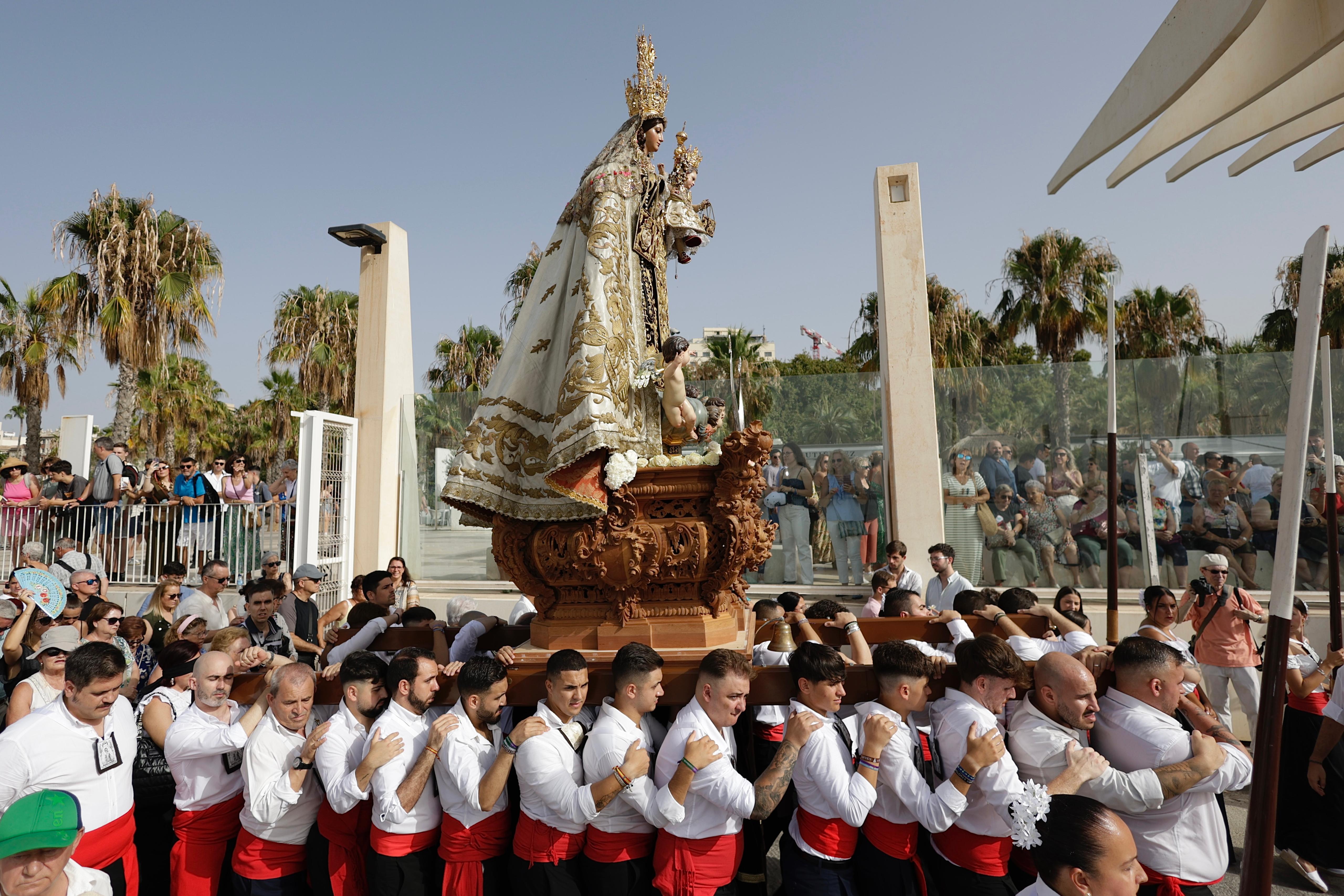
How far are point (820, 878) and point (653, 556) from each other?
1.54 metres

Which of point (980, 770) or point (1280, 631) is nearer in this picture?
point (1280, 631)

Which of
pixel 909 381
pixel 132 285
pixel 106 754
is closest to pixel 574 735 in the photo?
pixel 106 754

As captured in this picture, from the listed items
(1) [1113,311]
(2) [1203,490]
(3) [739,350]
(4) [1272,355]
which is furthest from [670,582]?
(3) [739,350]

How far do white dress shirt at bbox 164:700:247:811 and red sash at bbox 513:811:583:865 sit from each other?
1.27 metres

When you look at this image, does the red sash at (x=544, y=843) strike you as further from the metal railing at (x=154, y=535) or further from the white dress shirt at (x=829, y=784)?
the metal railing at (x=154, y=535)

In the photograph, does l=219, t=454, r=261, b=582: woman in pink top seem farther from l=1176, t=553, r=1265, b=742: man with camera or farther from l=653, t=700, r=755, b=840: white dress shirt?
l=1176, t=553, r=1265, b=742: man with camera

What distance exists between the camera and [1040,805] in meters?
2.31

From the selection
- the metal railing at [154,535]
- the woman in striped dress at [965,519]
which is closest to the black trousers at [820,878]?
the woman in striped dress at [965,519]

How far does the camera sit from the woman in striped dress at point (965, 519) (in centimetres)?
843

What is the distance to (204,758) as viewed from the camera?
3537 millimetres

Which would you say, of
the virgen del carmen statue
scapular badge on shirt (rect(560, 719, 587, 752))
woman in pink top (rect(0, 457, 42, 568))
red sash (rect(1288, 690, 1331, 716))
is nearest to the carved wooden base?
the virgen del carmen statue

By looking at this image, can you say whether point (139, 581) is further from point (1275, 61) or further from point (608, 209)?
point (1275, 61)

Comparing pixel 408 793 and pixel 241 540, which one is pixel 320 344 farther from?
pixel 408 793

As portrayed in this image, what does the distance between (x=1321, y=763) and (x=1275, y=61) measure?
14.1 ft
